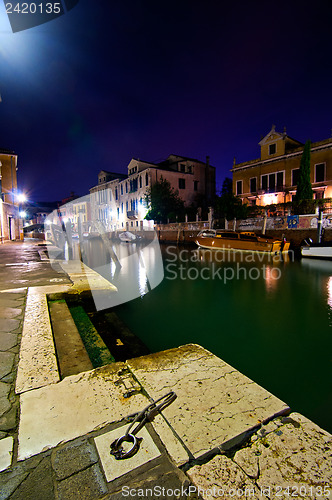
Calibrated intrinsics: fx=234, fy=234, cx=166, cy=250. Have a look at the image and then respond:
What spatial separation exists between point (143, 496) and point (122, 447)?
282 mm

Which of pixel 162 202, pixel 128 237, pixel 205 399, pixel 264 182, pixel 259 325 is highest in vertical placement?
pixel 264 182

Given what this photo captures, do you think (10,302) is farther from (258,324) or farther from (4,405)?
(258,324)

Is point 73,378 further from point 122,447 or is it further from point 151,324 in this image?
point 151,324

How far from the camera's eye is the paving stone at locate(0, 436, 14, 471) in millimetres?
1326

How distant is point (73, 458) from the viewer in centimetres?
134

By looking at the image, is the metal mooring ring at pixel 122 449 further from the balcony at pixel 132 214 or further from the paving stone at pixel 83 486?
the balcony at pixel 132 214

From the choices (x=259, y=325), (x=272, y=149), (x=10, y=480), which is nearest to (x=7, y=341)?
→ (x=10, y=480)

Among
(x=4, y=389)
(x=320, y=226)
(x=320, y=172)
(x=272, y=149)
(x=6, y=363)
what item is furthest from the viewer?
(x=272, y=149)

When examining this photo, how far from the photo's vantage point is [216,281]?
9.11m

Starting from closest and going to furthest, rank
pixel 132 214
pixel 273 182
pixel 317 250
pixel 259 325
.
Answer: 1. pixel 259 325
2. pixel 317 250
3. pixel 273 182
4. pixel 132 214

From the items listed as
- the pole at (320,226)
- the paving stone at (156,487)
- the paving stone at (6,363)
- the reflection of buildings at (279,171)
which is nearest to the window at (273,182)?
the reflection of buildings at (279,171)

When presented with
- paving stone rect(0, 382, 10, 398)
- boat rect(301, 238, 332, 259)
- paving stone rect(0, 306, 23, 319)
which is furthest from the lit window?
paving stone rect(0, 382, 10, 398)

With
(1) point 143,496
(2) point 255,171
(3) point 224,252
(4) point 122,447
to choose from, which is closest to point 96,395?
(4) point 122,447

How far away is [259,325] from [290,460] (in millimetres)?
3963
